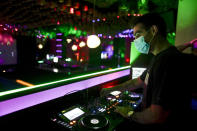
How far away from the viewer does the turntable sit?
123 cm

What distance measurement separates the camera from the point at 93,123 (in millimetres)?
1293

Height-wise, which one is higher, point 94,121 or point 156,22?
point 156,22

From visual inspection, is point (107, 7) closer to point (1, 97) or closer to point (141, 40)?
point (141, 40)

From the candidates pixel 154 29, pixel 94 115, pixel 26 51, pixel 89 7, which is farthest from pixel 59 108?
pixel 26 51

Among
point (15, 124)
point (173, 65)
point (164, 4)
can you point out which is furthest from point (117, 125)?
point (164, 4)

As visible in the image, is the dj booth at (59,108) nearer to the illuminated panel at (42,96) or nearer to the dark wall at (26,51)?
the illuminated panel at (42,96)

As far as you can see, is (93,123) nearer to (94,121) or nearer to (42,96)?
(94,121)

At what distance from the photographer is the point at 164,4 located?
417 cm

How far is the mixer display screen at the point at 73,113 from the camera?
1.40 m

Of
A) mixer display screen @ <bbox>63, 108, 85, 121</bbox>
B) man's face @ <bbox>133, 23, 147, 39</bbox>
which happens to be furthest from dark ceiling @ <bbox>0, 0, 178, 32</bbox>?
mixer display screen @ <bbox>63, 108, 85, 121</bbox>

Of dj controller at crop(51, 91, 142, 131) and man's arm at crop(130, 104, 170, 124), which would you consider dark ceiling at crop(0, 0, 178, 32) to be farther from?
man's arm at crop(130, 104, 170, 124)

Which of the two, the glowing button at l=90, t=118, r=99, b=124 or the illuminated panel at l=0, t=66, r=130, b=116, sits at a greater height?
the illuminated panel at l=0, t=66, r=130, b=116

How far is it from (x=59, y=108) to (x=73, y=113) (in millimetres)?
252

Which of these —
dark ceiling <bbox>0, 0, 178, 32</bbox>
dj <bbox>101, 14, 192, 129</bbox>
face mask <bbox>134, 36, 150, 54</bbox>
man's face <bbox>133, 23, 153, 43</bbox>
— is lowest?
dj <bbox>101, 14, 192, 129</bbox>
